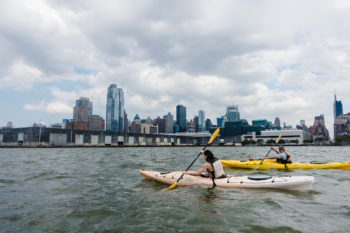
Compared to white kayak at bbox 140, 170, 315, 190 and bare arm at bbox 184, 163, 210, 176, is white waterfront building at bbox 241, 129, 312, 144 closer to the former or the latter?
white kayak at bbox 140, 170, 315, 190

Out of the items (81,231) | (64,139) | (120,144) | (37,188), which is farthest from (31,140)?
(81,231)

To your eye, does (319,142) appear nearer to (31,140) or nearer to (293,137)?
(293,137)

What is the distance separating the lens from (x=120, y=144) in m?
109

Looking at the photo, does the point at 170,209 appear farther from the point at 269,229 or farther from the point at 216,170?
the point at 216,170

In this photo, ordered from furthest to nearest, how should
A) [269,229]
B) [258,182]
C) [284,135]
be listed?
[284,135] → [258,182] → [269,229]

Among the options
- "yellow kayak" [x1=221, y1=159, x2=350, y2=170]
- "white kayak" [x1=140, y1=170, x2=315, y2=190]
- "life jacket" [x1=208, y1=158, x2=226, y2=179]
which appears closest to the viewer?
"white kayak" [x1=140, y1=170, x2=315, y2=190]

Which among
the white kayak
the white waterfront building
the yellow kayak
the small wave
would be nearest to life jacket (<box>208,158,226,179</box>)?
the white kayak

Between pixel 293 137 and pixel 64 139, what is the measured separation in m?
153

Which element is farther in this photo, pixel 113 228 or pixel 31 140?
pixel 31 140

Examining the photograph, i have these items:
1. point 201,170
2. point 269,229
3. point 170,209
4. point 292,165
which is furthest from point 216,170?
point 292,165

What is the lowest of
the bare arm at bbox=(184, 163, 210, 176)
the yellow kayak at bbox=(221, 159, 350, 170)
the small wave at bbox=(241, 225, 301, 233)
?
the yellow kayak at bbox=(221, 159, 350, 170)

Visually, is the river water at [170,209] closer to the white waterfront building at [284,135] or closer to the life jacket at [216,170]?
the life jacket at [216,170]

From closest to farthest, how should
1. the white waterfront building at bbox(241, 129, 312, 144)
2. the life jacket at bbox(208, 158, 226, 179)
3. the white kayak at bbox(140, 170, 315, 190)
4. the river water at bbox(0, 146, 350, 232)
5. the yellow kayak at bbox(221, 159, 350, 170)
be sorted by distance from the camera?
the river water at bbox(0, 146, 350, 232), the white kayak at bbox(140, 170, 315, 190), the life jacket at bbox(208, 158, 226, 179), the yellow kayak at bbox(221, 159, 350, 170), the white waterfront building at bbox(241, 129, 312, 144)

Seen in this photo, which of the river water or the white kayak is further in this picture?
the white kayak
